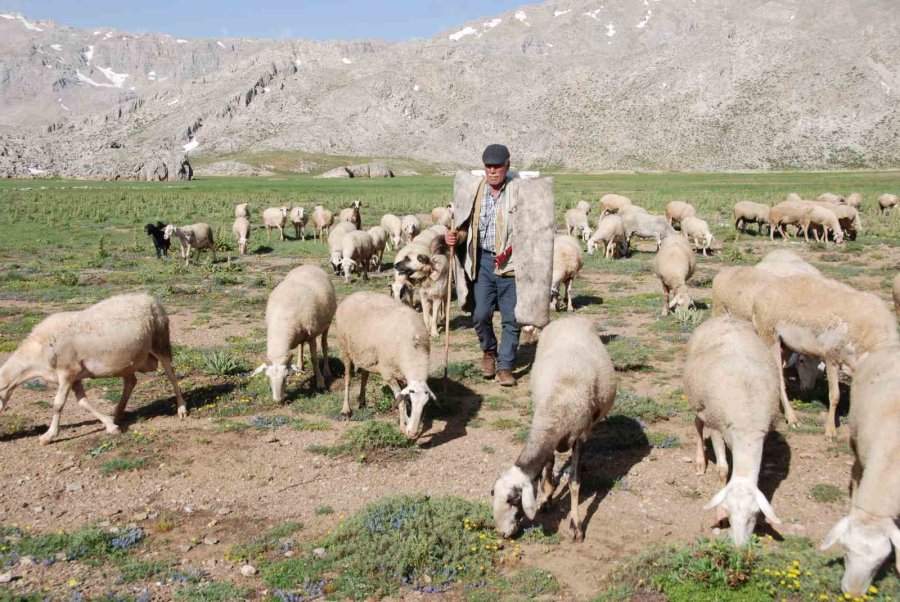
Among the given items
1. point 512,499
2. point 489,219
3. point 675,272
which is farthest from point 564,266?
point 512,499

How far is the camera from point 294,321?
31.6ft

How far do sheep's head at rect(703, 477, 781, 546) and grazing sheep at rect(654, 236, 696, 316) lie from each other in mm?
8836

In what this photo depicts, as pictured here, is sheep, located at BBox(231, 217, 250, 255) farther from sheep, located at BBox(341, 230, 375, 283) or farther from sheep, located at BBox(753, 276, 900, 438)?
sheep, located at BBox(753, 276, 900, 438)

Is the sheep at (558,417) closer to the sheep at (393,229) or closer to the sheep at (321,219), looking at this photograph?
the sheep at (393,229)

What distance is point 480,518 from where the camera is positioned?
235 inches

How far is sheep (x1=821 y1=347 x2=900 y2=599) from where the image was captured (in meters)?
4.63

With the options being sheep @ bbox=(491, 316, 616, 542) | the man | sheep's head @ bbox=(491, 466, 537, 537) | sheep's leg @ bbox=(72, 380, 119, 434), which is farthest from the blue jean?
sheep's leg @ bbox=(72, 380, 119, 434)

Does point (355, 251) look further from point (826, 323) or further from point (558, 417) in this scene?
point (558, 417)

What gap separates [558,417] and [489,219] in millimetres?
4055

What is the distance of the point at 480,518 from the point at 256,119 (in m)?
199

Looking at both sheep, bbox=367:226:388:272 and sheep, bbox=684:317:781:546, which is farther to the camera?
sheep, bbox=367:226:388:272

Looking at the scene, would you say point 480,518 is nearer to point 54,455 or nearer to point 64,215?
point 54,455

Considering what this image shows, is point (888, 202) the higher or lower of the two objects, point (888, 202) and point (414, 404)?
the higher

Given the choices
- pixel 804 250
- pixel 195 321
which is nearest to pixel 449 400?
pixel 195 321
